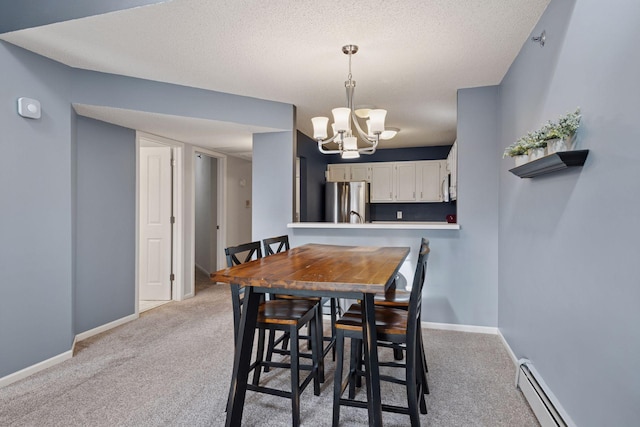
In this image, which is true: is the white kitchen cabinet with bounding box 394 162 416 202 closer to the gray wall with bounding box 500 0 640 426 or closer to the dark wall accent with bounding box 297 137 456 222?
the dark wall accent with bounding box 297 137 456 222

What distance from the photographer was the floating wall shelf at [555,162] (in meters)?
1.56

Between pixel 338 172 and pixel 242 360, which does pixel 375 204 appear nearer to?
pixel 338 172

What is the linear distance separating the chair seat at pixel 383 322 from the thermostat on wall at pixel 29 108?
259 cm

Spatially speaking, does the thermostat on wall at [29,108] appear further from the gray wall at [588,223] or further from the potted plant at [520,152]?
the gray wall at [588,223]

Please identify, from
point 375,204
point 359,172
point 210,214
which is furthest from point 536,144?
point 210,214

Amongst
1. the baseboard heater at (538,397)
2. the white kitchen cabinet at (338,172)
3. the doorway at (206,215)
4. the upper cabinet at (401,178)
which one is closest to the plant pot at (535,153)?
the baseboard heater at (538,397)

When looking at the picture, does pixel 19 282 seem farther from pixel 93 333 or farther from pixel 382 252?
pixel 382 252

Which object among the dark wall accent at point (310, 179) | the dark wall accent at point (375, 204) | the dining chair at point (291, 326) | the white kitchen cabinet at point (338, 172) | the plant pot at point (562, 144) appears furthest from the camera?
the white kitchen cabinet at point (338, 172)

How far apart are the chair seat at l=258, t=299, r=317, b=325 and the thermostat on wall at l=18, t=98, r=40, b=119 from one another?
2.14 m

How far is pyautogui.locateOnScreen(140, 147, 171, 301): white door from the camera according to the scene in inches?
177

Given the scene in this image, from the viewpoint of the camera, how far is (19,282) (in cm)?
248

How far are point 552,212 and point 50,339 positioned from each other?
11.7 feet

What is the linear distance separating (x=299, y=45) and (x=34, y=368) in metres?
3.01

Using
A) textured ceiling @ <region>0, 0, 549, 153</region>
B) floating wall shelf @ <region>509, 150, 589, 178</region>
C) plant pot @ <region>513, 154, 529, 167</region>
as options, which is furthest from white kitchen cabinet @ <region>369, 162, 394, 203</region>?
floating wall shelf @ <region>509, 150, 589, 178</region>
